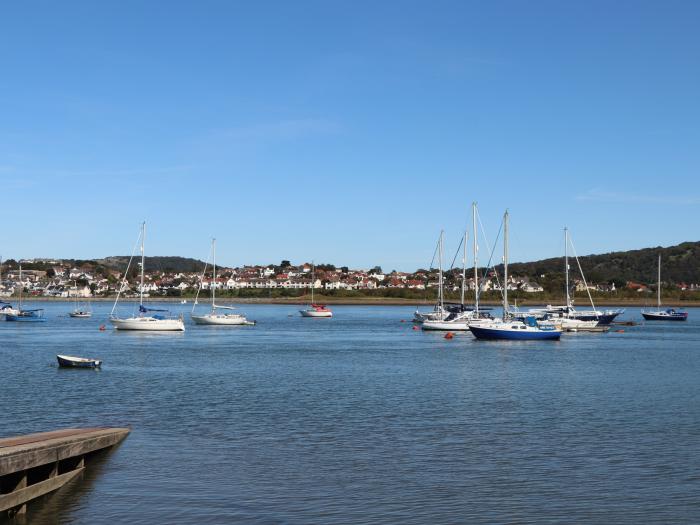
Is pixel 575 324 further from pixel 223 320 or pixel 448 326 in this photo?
pixel 223 320

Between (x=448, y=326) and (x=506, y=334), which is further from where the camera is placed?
(x=448, y=326)

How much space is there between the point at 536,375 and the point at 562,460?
77.7 feet

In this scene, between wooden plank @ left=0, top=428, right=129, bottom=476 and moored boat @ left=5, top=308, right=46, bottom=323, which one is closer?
wooden plank @ left=0, top=428, right=129, bottom=476

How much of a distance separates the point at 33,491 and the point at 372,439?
32.1 ft

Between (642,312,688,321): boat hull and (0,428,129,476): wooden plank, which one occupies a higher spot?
(642,312,688,321): boat hull

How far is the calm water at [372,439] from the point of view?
56.4ft

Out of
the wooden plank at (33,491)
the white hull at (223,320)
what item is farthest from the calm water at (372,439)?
the white hull at (223,320)

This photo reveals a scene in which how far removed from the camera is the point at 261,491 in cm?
1828

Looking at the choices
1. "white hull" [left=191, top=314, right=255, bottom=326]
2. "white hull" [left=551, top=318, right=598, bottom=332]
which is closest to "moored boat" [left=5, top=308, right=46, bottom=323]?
"white hull" [left=191, top=314, right=255, bottom=326]

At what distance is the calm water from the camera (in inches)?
677

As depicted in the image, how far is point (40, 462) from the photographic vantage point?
17797 millimetres

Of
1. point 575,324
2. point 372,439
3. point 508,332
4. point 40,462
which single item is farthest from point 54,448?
point 575,324

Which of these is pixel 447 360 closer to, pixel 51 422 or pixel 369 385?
pixel 369 385

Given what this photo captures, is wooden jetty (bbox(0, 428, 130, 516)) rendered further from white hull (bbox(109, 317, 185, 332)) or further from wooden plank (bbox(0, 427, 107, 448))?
white hull (bbox(109, 317, 185, 332))
